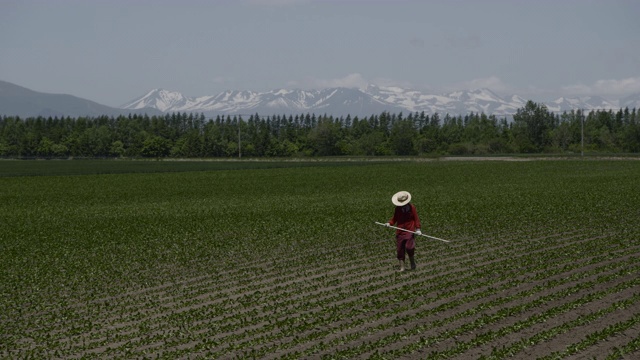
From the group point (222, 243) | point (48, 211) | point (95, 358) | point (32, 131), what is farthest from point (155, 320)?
point (32, 131)

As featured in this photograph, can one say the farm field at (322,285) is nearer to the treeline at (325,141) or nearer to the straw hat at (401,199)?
the straw hat at (401,199)

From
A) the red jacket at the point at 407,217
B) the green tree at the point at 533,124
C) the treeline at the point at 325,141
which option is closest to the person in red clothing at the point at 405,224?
the red jacket at the point at 407,217

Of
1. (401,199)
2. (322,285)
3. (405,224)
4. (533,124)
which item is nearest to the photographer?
(322,285)

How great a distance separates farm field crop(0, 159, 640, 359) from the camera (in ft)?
40.8

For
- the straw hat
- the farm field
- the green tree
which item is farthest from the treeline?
the straw hat

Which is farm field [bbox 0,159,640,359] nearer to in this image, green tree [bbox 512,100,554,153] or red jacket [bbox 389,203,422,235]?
red jacket [bbox 389,203,422,235]

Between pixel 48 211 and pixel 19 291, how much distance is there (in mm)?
22509

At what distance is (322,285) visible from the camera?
56.6ft

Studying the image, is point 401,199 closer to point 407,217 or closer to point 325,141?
point 407,217

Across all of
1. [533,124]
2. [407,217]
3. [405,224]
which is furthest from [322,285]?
[533,124]

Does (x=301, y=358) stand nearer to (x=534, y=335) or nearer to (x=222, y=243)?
(x=534, y=335)

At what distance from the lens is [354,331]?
13.0 metres

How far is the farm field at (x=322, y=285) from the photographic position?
1245cm

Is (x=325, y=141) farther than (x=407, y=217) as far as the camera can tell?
Yes
